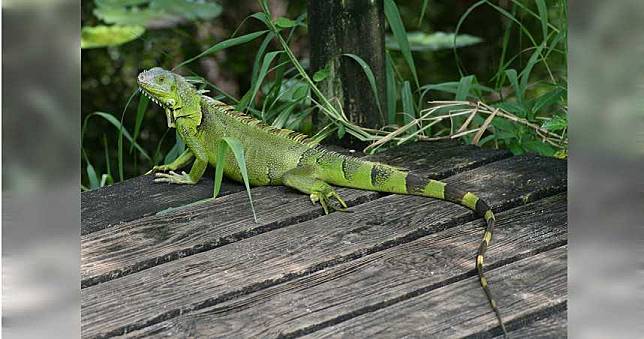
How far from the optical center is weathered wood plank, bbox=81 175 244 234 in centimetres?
322

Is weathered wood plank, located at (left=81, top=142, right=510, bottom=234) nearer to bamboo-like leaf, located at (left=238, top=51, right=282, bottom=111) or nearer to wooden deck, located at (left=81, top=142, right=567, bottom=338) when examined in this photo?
wooden deck, located at (left=81, top=142, right=567, bottom=338)

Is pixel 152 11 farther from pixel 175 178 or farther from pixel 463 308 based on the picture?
pixel 463 308

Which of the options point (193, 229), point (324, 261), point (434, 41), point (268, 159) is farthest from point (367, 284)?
point (434, 41)

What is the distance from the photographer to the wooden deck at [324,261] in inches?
96.2

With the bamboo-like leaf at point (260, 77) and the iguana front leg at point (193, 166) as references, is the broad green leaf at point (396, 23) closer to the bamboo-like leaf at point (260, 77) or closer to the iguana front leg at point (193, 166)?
the bamboo-like leaf at point (260, 77)

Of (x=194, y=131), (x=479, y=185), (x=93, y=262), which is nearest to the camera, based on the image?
(x=93, y=262)

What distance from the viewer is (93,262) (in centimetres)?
283

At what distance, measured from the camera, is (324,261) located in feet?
9.17

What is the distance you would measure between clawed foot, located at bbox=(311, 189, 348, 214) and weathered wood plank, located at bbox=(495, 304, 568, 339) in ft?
3.05
